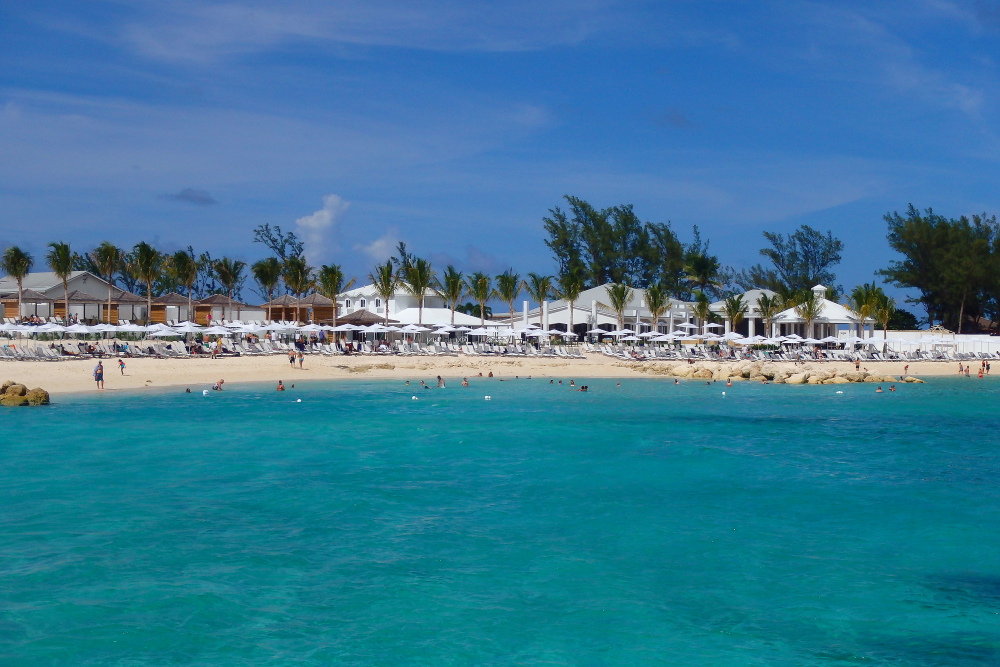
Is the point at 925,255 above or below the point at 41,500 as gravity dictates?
above

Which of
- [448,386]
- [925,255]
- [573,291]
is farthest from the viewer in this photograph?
[925,255]

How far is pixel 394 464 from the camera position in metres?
17.9

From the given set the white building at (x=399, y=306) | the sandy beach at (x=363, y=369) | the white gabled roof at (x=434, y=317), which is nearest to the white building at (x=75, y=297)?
the white building at (x=399, y=306)

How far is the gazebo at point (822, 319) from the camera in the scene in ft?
180

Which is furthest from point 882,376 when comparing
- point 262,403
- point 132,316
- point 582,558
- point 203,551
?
point 132,316

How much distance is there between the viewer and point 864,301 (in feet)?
188

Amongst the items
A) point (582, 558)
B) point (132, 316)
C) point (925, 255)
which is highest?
point (925, 255)

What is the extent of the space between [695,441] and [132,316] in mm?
46601

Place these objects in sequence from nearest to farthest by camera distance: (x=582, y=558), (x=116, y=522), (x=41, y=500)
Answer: (x=582, y=558) < (x=116, y=522) < (x=41, y=500)

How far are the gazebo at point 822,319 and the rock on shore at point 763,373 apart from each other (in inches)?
503

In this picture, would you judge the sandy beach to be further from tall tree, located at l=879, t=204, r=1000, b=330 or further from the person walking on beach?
tall tree, located at l=879, t=204, r=1000, b=330

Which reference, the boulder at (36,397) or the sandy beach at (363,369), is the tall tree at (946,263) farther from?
the boulder at (36,397)

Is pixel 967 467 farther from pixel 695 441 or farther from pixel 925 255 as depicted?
pixel 925 255

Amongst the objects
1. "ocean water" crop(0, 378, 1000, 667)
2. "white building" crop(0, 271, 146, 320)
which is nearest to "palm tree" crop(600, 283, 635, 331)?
"white building" crop(0, 271, 146, 320)
